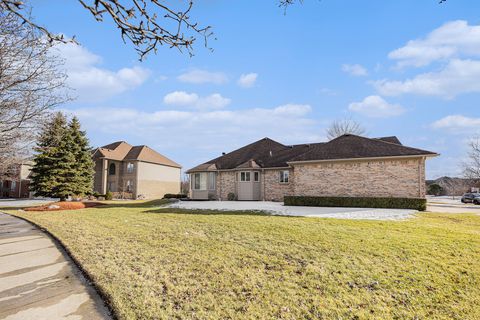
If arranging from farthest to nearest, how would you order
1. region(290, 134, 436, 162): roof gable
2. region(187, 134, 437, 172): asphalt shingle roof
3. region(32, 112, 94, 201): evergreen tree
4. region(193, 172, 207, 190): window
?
region(193, 172, 207, 190): window → region(32, 112, 94, 201): evergreen tree → region(187, 134, 437, 172): asphalt shingle roof → region(290, 134, 436, 162): roof gable

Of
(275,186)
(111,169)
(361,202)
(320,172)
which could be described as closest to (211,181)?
(275,186)

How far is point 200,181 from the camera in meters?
30.0

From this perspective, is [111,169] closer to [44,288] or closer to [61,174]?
[61,174]

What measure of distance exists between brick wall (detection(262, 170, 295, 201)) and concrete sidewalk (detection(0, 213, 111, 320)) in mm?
19588

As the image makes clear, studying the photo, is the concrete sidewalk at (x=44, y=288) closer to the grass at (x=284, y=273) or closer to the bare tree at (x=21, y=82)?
the grass at (x=284, y=273)

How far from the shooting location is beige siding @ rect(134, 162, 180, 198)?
1548 inches

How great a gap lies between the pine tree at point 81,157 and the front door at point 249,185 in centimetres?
1616

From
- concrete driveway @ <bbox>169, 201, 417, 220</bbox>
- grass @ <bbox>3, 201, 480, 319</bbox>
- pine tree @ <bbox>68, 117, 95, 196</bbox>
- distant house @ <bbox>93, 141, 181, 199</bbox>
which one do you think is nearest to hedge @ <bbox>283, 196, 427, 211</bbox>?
concrete driveway @ <bbox>169, 201, 417, 220</bbox>

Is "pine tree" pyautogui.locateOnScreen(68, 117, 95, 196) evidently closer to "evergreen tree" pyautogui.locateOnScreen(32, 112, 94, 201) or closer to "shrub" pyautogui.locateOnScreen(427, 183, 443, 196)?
"evergreen tree" pyautogui.locateOnScreen(32, 112, 94, 201)

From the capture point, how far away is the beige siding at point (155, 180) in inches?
1548

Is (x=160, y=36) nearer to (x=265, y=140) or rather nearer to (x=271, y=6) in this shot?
(x=271, y=6)

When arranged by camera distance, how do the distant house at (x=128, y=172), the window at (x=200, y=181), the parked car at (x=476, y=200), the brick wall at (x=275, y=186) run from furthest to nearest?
the distant house at (x=128, y=172), the parked car at (x=476, y=200), the window at (x=200, y=181), the brick wall at (x=275, y=186)

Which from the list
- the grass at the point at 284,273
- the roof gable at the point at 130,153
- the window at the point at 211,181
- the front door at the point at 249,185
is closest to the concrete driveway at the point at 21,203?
the roof gable at the point at 130,153

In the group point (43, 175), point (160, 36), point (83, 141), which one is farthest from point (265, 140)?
point (160, 36)
